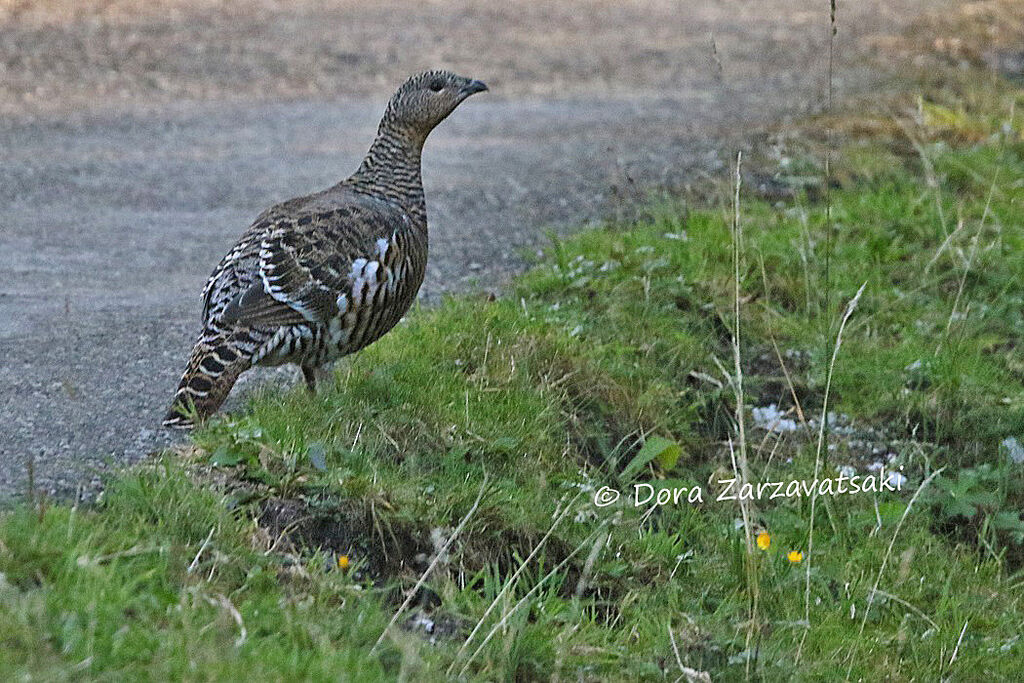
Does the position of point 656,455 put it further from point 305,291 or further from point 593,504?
point 305,291

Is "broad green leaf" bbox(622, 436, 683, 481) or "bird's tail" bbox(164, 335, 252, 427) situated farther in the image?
"broad green leaf" bbox(622, 436, 683, 481)

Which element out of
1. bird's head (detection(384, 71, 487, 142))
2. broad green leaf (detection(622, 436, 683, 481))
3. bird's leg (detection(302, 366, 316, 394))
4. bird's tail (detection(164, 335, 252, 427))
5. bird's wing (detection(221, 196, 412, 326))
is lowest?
broad green leaf (detection(622, 436, 683, 481))

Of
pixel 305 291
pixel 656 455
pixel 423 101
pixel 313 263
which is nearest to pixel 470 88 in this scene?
pixel 423 101

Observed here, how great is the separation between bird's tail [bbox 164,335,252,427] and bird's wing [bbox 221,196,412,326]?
0.41 feet

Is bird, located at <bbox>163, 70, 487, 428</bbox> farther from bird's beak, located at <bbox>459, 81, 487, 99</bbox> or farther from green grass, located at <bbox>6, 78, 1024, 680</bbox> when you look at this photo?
bird's beak, located at <bbox>459, 81, 487, 99</bbox>

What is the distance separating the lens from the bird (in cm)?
535

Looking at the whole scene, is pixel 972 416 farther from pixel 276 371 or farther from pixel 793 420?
pixel 276 371

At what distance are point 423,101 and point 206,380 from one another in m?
1.87

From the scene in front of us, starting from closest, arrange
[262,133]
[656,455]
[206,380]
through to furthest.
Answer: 1. [206,380]
2. [656,455]
3. [262,133]

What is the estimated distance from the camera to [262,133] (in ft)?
35.7

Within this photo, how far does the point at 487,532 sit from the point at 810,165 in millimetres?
5493

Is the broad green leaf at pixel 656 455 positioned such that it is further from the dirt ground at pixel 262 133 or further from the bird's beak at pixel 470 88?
the bird's beak at pixel 470 88

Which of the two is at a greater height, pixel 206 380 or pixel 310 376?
pixel 206 380
